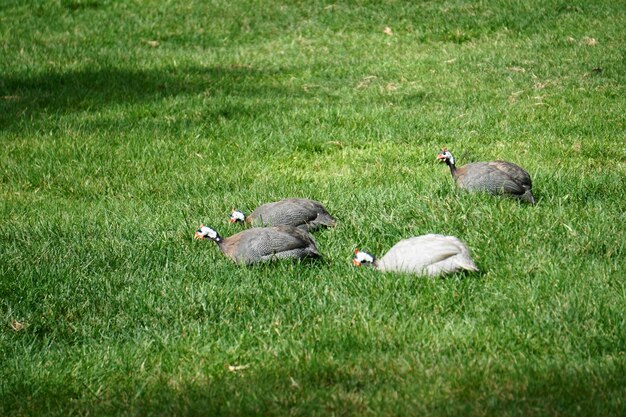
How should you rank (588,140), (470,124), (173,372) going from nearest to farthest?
1. (173,372)
2. (588,140)
3. (470,124)

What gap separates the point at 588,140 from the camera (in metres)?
9.13

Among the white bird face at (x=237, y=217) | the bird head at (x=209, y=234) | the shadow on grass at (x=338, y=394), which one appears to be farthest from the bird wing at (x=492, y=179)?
the shadow on grass at (x=338, y=394)

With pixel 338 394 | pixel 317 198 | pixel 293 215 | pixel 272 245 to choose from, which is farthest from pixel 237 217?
pixel 338 394

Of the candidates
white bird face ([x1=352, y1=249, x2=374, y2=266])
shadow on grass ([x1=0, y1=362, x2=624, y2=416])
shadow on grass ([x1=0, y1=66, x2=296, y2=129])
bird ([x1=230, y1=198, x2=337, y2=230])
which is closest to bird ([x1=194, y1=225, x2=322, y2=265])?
white bird face ([x1=352, y1=249, x2=374, y2=266])

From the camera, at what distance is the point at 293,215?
6.76 metres

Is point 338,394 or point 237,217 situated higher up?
point 338,394

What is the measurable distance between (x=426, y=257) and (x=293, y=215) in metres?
1.46

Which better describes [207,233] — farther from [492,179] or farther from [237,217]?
[492,179]

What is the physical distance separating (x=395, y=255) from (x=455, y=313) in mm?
794

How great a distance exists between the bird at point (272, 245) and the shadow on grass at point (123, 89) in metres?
5.01

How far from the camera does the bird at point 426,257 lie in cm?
559

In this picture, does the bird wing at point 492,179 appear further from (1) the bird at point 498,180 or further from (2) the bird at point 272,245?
(2) the bird at point 272,245

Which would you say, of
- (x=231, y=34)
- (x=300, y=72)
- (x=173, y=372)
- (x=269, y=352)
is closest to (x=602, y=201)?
(x=269, y=352)

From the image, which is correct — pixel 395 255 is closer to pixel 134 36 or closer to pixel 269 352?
pixel 269 352
